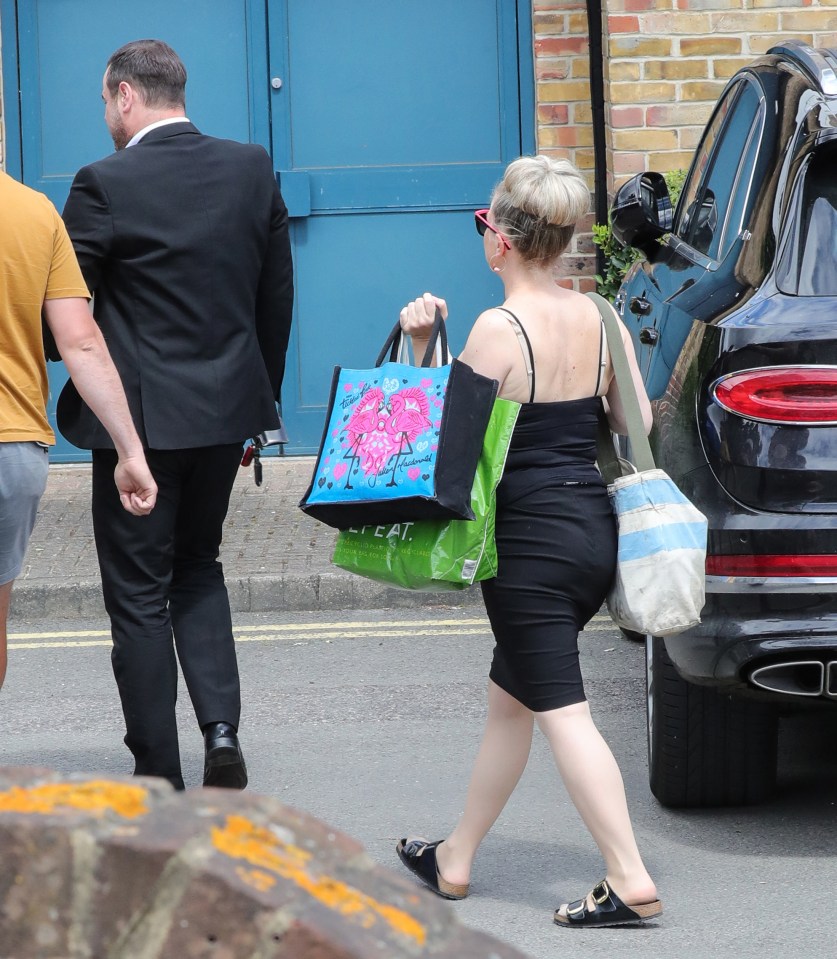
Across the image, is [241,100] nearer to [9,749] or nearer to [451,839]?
[9,749]

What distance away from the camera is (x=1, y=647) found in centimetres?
381

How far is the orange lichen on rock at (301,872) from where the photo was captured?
3.94ft

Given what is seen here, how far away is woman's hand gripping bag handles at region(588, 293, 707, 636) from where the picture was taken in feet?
10.6

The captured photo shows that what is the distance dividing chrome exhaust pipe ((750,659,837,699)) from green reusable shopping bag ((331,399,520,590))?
2.07ft

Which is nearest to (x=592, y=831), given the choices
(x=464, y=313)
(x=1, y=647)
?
(x=1, y=647)

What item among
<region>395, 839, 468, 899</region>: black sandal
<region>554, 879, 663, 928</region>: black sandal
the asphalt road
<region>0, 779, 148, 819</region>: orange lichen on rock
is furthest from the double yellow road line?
<region>0, 779, 148, 819</region>: orange lichen on rock

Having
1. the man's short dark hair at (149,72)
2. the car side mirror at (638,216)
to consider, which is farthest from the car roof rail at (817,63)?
the man's short dark hair at (149,72)

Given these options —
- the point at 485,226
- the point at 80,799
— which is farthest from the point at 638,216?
the point at 80,799

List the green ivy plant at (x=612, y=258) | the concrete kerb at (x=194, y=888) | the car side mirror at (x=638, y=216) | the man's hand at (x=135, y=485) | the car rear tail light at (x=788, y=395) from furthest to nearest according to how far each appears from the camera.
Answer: the green ivy plant at (x=612, y=258), the car side mirror at (x=638, y=216), the man's hand at (x=135, y=485), the car rear tail light at (x=788, y=395), the concrete kerb at (x=194, y=888)

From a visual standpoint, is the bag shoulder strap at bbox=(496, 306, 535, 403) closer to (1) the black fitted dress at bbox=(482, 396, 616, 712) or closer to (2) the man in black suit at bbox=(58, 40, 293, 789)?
(1) the black fitted dress at bbox=(482, 396, 616, 712)

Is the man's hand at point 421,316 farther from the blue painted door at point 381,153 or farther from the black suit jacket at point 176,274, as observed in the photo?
the blue painted door at point 381,153

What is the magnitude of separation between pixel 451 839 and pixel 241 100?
237 inches

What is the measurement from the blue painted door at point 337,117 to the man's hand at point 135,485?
5074mm

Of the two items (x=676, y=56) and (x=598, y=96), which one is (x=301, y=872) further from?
(x=598, y=96)
